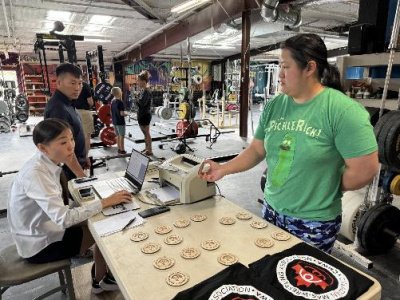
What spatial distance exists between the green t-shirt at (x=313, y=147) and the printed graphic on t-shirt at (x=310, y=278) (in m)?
0.28

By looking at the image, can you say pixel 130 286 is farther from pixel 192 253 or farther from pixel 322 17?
pixel 322 17

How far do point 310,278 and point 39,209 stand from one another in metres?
1.42

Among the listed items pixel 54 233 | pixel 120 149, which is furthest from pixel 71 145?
pixel 120 149

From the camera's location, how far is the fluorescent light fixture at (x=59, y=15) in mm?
6769

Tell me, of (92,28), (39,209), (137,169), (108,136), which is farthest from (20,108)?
(39,209)

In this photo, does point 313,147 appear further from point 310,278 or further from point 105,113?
point 105,113

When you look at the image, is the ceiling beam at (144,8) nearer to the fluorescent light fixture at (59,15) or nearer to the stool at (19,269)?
the fluorescent light fixture at (59,15)

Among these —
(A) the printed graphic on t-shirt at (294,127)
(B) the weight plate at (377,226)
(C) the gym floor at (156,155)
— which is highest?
(A) the printed graphic on t-shirt at (294,127)

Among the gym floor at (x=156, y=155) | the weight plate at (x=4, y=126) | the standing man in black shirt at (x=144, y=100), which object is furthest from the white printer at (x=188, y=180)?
the weight plate at (x=4, y=126)

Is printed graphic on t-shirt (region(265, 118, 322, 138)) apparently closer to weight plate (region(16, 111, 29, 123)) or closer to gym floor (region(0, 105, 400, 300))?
gym floor (region(0, 105, 400, 300))

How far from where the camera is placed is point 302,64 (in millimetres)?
1209

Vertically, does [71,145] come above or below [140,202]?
above

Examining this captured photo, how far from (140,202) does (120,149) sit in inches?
180

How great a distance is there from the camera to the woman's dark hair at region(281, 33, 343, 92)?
119 centimetres
